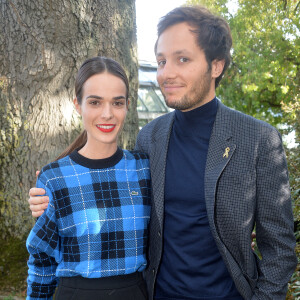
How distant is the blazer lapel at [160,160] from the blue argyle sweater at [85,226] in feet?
0.39

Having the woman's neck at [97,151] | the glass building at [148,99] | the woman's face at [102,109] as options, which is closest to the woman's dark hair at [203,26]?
the woman's face at [102,109]

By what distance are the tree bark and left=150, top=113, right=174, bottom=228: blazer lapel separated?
1114 millimetres

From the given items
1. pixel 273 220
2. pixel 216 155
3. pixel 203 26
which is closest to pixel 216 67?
pixel 203 26

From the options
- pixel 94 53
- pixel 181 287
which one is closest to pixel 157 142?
pixel 181 287

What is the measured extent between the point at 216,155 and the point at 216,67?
2.15 ft

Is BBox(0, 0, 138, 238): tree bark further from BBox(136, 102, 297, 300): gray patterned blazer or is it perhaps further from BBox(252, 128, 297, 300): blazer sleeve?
BBox(252, 128, 297, 300): blazer sleeve

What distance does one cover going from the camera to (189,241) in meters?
2.26

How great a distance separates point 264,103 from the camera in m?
16.7

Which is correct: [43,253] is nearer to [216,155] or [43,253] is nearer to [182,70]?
[216,155]

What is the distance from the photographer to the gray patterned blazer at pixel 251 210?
86.0 inches

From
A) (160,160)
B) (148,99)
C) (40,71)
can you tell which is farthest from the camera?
(148,99)

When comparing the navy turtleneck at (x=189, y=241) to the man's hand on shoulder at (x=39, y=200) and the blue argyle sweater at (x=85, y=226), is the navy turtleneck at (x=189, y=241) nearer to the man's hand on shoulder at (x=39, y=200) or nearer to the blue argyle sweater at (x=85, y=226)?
the blue argyle sweater at (x=85, y=226)

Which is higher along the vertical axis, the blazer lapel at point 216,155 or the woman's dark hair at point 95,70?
the woman's dark hair at point 95,70

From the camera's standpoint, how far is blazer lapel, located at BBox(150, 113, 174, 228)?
7.55 ft
